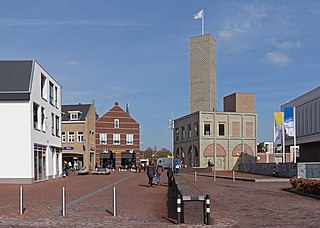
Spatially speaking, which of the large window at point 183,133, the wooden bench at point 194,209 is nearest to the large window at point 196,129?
the large window at point 183,133

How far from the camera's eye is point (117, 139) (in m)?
82.9

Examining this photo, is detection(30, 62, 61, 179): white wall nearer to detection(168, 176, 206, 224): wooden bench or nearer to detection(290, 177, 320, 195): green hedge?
detection(290, 177, 320, 195): green hedge

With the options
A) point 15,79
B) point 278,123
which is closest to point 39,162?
point 15,79

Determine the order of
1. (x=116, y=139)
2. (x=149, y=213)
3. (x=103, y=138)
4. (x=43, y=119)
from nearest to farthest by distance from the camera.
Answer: (x=149, y=213)
(x=43, y=119)
(x=103, y=138)
(x=116, y=139)

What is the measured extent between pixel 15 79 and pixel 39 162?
7101 millimetres

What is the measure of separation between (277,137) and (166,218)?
32570mm

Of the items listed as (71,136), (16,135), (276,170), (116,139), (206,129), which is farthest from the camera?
(116,139)

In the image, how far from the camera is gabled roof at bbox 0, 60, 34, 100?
108ft

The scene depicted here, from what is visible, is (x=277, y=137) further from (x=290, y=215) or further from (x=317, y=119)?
(x=290, y=215)

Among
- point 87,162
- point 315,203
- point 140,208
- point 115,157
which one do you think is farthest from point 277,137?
point 115,157

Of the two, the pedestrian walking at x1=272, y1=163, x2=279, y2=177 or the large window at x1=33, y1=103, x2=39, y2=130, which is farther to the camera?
the pedestrian walking at x1=272, y1=163, x2=279, y2=177

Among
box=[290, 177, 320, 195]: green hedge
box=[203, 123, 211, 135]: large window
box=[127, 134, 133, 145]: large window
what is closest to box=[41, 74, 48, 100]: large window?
box=[290, 177, 320, 195]: green hedge

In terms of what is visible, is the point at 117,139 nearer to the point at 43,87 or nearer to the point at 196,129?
the point at 196,129

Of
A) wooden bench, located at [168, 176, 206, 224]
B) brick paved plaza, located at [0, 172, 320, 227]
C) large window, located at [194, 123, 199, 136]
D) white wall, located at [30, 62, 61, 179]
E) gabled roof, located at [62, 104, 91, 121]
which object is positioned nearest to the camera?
wooden bench, located at [168, 176, 206, 224]
